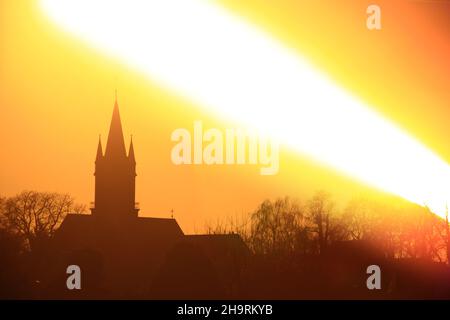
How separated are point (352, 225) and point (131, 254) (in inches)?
301

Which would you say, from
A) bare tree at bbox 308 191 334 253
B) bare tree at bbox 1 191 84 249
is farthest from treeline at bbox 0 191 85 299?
bare tree at bbox 308 191 334 253

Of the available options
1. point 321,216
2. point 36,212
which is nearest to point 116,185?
point 36,212

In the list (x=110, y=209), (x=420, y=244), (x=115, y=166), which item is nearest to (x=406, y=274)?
(x=420, y=244)

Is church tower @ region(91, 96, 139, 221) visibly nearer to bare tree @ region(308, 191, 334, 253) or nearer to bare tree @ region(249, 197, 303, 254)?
bare tree @ region(249, 197, 303, 254)

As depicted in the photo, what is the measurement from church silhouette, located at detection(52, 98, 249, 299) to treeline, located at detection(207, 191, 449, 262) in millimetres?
964

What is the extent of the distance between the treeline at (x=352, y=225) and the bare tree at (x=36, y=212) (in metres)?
3.75

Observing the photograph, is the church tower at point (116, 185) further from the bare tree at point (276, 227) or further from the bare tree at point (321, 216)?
the bare tree at point (321, 216)

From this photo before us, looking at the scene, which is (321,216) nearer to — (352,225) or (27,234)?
(352,225)

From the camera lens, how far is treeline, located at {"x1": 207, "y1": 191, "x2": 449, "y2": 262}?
2056cm

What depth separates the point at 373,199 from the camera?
21141 mm

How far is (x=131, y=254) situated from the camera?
27953mm

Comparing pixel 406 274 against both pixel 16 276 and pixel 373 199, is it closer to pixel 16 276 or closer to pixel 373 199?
pixel 373 199
